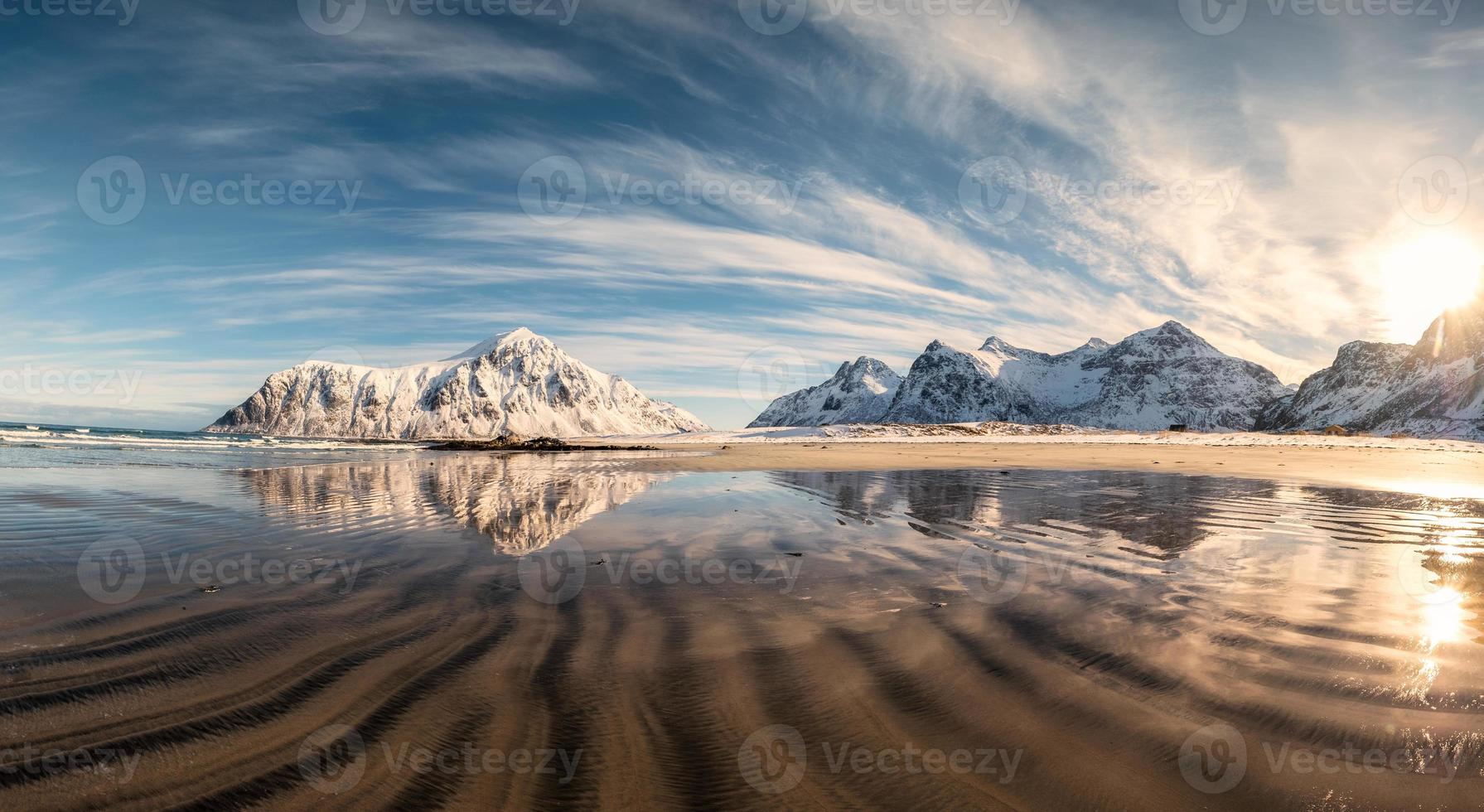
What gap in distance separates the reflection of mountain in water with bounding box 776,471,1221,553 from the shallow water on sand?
1.14 meters

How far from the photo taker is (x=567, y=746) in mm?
3727

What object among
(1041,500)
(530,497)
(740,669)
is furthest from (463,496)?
(1041,500)

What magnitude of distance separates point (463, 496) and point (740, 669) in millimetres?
14405

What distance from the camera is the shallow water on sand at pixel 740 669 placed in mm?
3375

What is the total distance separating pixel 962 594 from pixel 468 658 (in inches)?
216

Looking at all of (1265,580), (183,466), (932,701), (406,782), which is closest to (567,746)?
(406,782)

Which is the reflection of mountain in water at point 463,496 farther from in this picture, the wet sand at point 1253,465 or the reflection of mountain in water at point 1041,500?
the wet sand at point 1253,465

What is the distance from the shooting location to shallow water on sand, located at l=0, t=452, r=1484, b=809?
338 cm

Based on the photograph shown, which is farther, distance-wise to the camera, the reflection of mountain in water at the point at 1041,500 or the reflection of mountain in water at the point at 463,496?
the reflection of mountain in water at the point at 463,496

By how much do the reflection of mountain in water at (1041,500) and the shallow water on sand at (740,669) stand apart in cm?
114

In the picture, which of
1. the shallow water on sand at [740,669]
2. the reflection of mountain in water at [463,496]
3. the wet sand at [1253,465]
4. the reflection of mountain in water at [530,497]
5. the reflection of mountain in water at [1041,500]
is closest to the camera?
the shallow water on sand at [740,669]

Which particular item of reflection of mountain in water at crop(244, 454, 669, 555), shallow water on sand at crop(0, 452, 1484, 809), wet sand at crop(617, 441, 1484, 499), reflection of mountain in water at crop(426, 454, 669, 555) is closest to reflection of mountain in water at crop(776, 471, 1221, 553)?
shallow water on sand at crop(0, 452, 1484, 809)

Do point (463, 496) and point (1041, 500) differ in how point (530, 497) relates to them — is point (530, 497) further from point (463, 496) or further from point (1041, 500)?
point (1041, 500)

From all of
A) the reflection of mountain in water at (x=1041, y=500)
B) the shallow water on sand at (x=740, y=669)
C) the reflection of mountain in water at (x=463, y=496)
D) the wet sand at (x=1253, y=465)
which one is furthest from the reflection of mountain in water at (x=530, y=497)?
the reflection of mountain in water at (x=1041, y=500)
